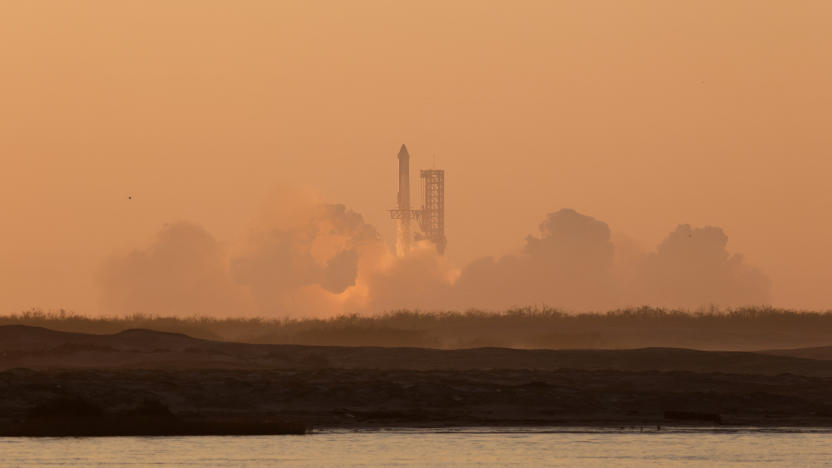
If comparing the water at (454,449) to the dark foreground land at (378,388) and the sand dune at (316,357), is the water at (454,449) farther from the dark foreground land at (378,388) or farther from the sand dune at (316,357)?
the sand dune at (316,357)

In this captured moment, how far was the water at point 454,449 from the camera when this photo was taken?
55.8m

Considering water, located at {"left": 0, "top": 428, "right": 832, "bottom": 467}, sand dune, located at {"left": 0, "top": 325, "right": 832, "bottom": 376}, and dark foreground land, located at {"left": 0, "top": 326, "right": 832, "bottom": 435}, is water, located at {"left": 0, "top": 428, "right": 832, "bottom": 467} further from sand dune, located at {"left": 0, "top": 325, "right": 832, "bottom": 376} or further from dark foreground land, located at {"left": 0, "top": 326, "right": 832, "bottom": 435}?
sand dune, located at {"left": 0, "top": 325, "right": 832, "bottom": 376}

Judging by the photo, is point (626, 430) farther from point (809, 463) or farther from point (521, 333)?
point (521, 333)

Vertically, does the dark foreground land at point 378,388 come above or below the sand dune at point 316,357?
below

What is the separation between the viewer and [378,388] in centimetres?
7750

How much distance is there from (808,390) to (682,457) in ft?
77.0

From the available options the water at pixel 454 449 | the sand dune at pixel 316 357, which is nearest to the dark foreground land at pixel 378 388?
the sand dune at pixel 316 357

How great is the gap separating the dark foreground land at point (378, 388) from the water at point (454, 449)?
359cm

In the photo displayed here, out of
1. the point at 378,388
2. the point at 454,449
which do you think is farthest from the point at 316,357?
the point at 454,449

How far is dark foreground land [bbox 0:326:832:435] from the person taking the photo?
6956 cm

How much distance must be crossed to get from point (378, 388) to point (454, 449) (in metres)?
18.5

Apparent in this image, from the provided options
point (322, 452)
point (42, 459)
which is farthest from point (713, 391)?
point (42, 459)

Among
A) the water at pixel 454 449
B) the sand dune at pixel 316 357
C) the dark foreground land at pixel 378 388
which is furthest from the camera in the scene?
the sand dune at pixel 316 357

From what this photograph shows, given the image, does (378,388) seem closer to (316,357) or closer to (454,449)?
(316,357)
